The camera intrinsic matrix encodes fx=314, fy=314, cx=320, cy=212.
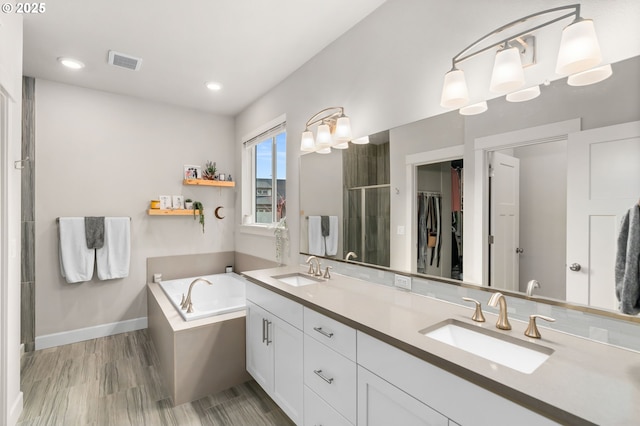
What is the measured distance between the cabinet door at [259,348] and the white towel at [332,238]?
0.68 m

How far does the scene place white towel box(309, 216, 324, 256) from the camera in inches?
100

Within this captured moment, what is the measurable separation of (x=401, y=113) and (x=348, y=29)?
85 cm

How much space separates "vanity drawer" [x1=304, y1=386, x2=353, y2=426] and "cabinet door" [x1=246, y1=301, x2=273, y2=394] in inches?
17.6

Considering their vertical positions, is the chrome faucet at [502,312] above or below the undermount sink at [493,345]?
above

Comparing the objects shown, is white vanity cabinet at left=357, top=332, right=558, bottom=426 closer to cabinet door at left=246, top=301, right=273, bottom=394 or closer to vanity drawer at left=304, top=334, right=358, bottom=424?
vanity drawer at left=304, top=334, right=358, bottom=424

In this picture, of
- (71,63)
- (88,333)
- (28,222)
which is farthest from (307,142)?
(88,333)

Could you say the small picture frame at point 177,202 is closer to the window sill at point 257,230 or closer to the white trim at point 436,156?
the window sill at point 257,230

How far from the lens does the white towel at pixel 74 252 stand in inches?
121

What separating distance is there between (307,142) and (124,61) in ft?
5.64

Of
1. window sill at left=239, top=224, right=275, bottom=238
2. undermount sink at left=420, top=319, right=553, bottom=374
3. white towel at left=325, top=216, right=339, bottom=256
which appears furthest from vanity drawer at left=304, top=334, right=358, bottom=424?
window sill at left=239, top=224, right=275, bottom=238

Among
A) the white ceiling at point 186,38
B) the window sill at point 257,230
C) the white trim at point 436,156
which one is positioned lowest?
the window sill at point 257,230

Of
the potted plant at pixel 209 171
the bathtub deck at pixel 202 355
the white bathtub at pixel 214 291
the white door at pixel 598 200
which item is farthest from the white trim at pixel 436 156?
the potted plant at pixel 209 171

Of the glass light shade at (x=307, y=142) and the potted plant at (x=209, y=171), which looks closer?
the glass light shade at (x=307, y=142)

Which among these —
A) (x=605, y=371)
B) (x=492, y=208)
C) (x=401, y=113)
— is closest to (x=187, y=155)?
(x=401, y=113)
